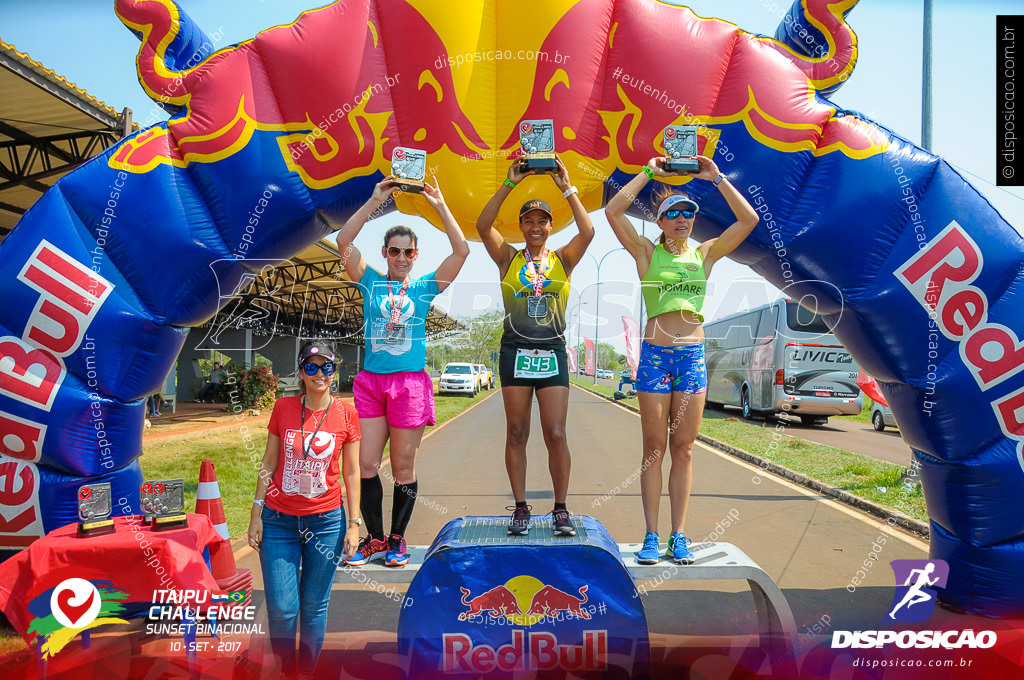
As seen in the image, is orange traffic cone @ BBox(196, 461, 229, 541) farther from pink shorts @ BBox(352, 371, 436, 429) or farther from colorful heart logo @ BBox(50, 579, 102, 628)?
pink shorts @ BBox(352, 371, 436, 429)

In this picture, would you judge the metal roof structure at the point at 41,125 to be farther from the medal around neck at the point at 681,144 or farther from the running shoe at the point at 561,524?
the running shoe at the point at 561,524

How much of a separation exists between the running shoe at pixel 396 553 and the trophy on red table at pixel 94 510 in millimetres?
1524

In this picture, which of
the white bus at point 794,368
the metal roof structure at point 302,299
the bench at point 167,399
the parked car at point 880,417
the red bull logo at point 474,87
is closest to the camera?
the red bull logo at point 474,87

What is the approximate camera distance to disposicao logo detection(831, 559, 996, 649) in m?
3.11

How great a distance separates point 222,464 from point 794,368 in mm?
12759

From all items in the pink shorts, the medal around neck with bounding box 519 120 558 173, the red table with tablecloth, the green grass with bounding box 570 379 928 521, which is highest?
the medal around neck with bounding box 519 120 558 173

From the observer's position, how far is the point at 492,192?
12.2ft

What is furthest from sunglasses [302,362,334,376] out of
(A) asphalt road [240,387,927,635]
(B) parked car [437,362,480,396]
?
(B) parked car [437,362,480,396]

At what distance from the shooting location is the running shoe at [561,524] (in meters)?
3.08

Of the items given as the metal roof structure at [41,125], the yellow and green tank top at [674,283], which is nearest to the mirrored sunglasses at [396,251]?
the yellow and green tank top at [674,283]

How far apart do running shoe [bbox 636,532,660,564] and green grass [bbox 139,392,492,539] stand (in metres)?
4.11

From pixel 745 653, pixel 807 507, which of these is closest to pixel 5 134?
pixel 745 653

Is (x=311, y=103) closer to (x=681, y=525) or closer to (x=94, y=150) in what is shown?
(x=681, y=525)

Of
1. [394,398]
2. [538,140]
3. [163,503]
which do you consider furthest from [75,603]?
[538,140]
